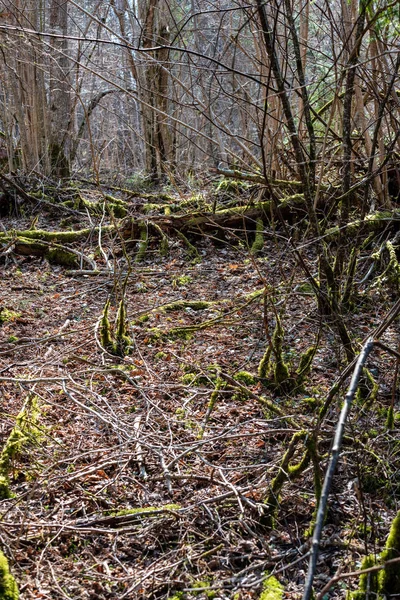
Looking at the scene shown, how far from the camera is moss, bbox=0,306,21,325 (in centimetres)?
648

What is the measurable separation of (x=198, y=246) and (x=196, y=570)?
21.3 feet

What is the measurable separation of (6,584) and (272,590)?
1142mm

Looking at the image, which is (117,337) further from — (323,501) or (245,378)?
(323,501)

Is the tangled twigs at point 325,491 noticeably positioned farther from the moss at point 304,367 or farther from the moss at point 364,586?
the moss at point 304,367

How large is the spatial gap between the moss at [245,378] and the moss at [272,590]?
2.22 metres

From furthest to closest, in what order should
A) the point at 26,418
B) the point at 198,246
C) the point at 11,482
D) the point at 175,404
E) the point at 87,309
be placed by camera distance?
1. the point at 198,246
2. the point at 87,309
3. the point at 175,404
4. the point at 26,418
5. the point at 11,482

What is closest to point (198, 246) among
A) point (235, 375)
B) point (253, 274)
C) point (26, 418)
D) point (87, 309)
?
point (253, 274)

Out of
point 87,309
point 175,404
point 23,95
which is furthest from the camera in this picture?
point 23,95

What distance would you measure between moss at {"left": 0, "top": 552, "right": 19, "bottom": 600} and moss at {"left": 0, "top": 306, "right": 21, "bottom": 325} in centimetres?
416

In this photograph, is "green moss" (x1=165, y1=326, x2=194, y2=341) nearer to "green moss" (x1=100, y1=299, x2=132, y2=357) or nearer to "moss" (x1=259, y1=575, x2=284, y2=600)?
"green moss" (x1=100, y1=299, x2=132, y2=357)

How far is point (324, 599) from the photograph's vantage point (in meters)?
2.67

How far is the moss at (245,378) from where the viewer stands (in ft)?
16.1

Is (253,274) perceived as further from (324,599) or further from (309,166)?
(324,599)

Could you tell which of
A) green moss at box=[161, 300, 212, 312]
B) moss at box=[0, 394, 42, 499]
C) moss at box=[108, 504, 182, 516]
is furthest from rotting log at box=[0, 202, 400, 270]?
moss at box=[108, 504, 182, 516]
